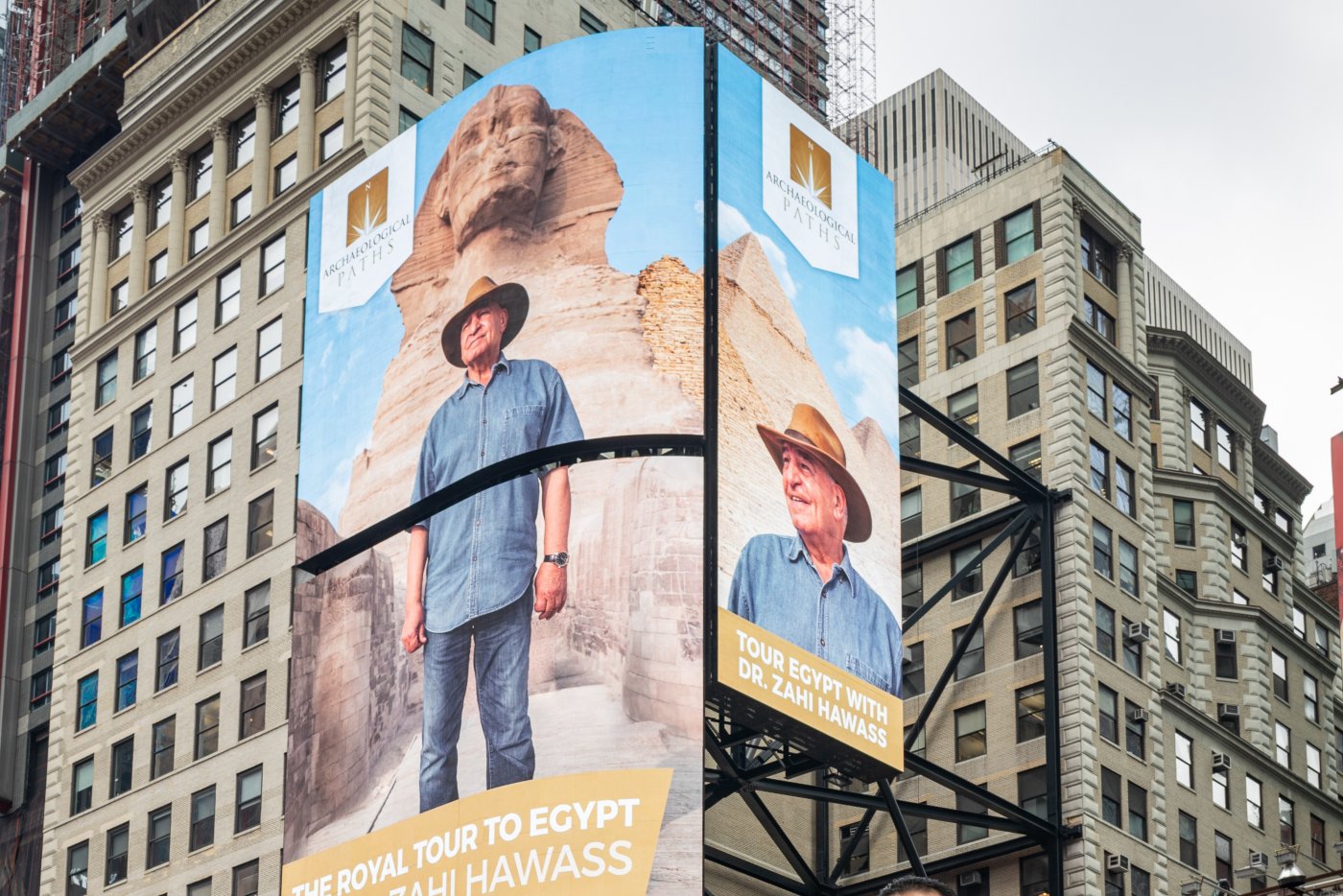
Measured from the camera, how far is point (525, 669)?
196ft

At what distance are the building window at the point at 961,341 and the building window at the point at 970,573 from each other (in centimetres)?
660

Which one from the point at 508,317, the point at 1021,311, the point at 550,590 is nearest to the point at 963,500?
the point at 1021,311

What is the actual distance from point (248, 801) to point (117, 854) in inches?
277

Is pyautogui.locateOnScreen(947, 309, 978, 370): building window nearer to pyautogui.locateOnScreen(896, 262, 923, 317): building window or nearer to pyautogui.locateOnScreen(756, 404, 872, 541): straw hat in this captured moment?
pyautogui.locateOnScreen(896, 262, 923, 317): building window

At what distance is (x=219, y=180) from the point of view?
267 ft

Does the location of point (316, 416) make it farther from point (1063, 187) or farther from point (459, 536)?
point (1063, 187)

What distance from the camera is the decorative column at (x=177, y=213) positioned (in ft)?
269

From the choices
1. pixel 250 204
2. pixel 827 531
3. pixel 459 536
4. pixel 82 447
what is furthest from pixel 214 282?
pixel 827 531

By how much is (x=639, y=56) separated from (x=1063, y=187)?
20046 mm

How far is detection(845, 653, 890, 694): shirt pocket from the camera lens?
197ft

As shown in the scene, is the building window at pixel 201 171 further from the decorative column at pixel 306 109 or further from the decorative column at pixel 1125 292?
the decorative column at pixel 1125 292

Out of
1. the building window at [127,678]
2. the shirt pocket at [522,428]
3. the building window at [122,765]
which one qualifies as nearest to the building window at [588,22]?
the shirt pocket at [522,428]

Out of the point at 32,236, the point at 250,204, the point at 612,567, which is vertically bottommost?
the point at 612,567

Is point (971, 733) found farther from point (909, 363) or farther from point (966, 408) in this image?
point (909, 363)
